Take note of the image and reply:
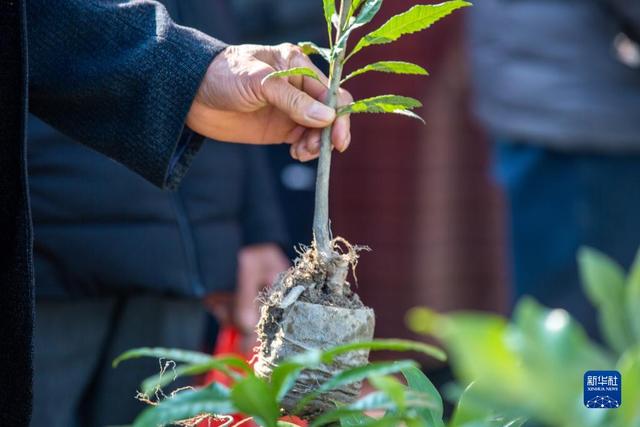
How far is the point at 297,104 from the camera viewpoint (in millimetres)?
1205

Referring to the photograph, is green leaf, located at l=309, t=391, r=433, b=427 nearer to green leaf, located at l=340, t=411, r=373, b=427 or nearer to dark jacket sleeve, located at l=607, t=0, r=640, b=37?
green leaf, located at l=340, t=411, r=373, b=427

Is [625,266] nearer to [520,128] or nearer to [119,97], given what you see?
[520,128]

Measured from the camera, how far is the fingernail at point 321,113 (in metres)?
1.17

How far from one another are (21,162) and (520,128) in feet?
5.36

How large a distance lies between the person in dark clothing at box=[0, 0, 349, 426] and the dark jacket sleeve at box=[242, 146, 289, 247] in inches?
39.4

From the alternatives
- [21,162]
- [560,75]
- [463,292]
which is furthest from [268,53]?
[463,292]

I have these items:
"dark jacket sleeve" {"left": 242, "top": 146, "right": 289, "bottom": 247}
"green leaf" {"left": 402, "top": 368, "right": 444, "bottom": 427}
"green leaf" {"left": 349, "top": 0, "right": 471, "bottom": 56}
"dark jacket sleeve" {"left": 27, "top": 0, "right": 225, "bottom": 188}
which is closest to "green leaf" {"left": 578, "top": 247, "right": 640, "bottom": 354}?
"green leaf" {"left": 402, "top": 368, "right": 444, "bottom": 427}

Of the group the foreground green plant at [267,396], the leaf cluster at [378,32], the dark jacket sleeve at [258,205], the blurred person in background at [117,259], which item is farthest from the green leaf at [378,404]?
the dark jacket sleeve at [258,205]

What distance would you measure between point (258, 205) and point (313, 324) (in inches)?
49.9

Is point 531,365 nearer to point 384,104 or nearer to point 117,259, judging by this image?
point 384,104

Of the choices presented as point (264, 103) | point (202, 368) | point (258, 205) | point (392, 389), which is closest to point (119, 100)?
point (264, 103)

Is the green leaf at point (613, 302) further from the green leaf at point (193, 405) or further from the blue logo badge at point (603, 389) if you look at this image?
the green leaf at point (193, 405)

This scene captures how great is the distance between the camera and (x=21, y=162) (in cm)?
119

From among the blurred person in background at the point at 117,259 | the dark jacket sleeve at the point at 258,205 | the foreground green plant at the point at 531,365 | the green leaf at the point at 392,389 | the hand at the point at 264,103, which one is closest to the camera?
the foreground green plant at the point at 531,365
